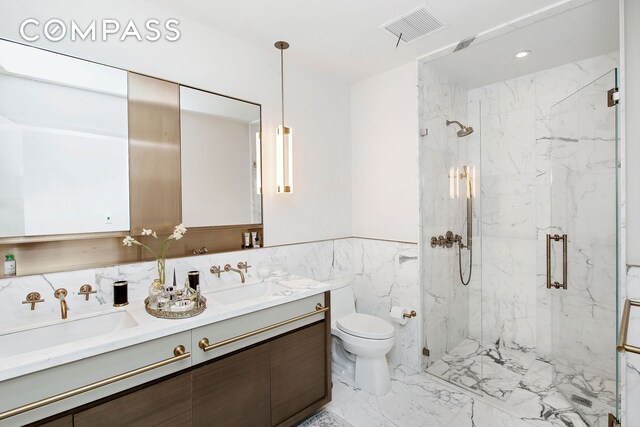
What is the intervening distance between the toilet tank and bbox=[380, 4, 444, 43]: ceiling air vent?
196 centimetres

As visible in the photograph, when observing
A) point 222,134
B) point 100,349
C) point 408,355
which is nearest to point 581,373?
point 408,355

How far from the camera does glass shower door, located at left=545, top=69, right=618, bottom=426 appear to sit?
5.87 ft

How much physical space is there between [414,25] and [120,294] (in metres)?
2.45

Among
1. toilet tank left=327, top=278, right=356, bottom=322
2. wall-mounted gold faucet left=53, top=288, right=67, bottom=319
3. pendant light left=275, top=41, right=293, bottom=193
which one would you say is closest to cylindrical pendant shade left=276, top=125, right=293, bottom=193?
pendant light left=275, top=41, right=293, bottom=193

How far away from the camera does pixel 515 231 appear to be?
2959mm

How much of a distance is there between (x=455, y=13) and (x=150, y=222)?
7.52ft

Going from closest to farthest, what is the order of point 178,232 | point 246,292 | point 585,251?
point 178,232, point 585,251, point 246,292

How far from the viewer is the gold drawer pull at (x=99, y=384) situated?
1061 millimetres

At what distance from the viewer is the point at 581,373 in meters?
2.08

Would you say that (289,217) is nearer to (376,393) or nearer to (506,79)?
(376,393)

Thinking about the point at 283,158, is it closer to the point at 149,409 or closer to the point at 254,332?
the point at 254,332

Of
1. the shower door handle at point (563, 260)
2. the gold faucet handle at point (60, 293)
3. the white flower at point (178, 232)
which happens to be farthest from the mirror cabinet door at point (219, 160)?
the shower door handle at point (563, 260)

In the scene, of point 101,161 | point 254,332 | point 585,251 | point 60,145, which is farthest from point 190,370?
point 585,251

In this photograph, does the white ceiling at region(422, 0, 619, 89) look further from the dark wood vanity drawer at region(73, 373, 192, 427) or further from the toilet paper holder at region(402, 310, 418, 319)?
the dark wood vanity drawer at region(73, 373, 192, 427)
